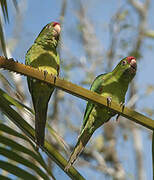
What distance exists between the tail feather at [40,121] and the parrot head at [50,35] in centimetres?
52

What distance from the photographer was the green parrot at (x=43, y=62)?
1811 mm

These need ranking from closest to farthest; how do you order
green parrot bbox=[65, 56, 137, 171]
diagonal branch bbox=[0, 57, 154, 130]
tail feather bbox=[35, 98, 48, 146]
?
1. diagonal branch bbox=[0, 57, 154, 130]
2. tail feather bbox=[35, 98, 48, 146]
3. green parrot bbox=[65, 56, 137, 171]

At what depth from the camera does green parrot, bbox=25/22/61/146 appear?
5.94 ft

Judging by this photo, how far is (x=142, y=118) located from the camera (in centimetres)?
115

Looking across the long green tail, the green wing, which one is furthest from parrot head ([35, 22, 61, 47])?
the long green tail

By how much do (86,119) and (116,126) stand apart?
6393 mm

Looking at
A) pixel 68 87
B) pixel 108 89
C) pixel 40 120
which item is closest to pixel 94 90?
pixel 108 89

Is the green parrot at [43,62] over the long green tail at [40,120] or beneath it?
over

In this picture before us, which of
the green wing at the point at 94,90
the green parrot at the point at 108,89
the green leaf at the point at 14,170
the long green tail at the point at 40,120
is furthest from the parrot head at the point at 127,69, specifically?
the green leaf at the point at 14,170

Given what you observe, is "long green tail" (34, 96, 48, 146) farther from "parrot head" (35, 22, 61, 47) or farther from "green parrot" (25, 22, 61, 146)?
"parrot head" (35, 22, 61, 47)

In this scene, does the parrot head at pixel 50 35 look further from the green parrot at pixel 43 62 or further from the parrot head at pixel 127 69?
the parrot head at pixel 127 69

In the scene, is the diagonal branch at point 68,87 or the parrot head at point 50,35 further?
the parrot head at point 50,35

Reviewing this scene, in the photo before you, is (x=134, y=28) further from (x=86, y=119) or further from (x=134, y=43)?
(x=86, y=119)

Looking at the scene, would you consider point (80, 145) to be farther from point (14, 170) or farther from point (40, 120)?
point (14, 170)
